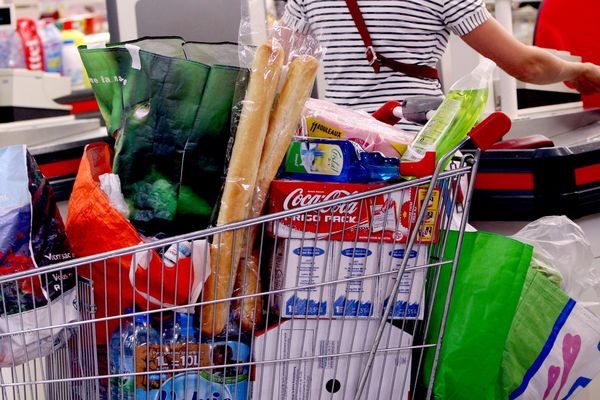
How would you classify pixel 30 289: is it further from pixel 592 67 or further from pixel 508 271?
pixel 592 67

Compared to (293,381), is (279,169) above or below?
above

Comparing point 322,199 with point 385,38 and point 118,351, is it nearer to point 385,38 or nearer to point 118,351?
point 118,351

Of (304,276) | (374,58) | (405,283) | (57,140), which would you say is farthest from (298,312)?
(57,140)

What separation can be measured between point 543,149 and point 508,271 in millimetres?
589

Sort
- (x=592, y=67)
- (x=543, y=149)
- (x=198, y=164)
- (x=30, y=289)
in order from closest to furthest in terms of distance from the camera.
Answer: (x=30, y=289)
(x=198, y=164)
(x=543, y=149)
(x=592, y=67)

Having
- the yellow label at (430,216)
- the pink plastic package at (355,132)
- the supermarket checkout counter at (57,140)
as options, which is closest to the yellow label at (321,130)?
the pink plastic package at (355,132)

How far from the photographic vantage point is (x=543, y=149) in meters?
2.06

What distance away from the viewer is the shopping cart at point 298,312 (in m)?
1.43

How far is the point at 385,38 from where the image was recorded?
7.59 feet

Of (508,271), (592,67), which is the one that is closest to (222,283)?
(508,271)

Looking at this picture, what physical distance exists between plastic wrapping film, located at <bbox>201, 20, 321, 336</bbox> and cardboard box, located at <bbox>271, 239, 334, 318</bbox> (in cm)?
5

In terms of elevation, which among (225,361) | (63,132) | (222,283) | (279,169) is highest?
(279,169)

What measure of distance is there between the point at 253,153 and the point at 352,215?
19 cm

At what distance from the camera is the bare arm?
2.29 metres
